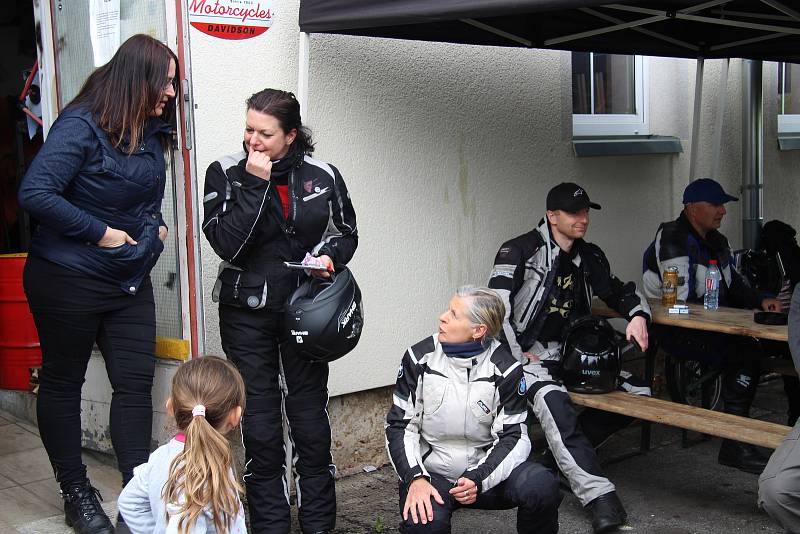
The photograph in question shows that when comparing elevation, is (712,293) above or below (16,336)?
above

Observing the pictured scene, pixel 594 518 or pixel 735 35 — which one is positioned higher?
pixel 735 35

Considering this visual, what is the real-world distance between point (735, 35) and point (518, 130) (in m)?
1.39

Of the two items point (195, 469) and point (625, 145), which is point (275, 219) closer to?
point (195, 469)

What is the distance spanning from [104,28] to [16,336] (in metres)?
1.86

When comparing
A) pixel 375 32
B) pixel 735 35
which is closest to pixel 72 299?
pixel 375 32

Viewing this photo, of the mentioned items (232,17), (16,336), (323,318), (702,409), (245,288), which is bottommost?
(702,409)

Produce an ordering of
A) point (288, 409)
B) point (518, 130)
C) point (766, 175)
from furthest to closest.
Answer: point (766, 175)
point (518, 130)
point (288, 409)

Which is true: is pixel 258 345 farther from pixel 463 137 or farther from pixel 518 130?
pixel 518 130

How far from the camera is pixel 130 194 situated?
3637 millimetres

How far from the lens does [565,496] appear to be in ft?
15.5

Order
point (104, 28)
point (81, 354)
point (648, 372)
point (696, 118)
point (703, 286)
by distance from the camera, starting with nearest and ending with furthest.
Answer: point (81, 354) < point (104, 28) < point (648, 372) < point (703, 286) < point (696, 118)

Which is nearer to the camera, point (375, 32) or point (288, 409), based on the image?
point (288, 409)

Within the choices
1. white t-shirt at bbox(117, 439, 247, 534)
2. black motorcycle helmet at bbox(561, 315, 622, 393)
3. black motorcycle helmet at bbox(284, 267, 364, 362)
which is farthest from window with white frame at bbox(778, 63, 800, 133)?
white t-shirt at bbox(117, 439, 247, 534)

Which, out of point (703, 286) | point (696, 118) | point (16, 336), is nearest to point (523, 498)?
point (703, 286)
